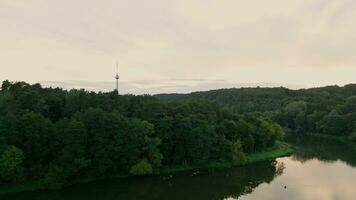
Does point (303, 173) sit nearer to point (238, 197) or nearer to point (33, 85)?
point (238, 197)

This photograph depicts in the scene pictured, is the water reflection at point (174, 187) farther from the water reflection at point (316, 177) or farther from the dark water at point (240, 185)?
the water reflection at point (316, 177)

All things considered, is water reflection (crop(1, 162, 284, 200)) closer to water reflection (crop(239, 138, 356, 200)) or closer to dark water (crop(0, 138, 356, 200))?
dark water (crop(0, 138, 356, 200))

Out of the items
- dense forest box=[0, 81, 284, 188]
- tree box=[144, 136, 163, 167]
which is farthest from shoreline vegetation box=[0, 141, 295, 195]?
tree box=[144, 136, 163, 167]

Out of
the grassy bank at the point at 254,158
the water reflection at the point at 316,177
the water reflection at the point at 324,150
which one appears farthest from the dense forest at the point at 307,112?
the water reflection at the point at 316,177

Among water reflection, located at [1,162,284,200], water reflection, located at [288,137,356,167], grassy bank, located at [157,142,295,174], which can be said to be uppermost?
grassy bank, located at [157,142,295,174]

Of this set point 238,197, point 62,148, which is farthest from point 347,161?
point 62,148

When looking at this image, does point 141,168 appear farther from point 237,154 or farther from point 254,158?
point 254,158

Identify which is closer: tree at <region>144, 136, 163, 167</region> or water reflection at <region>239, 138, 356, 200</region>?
water reflection at <region>239, 138, 356, 200</region>
